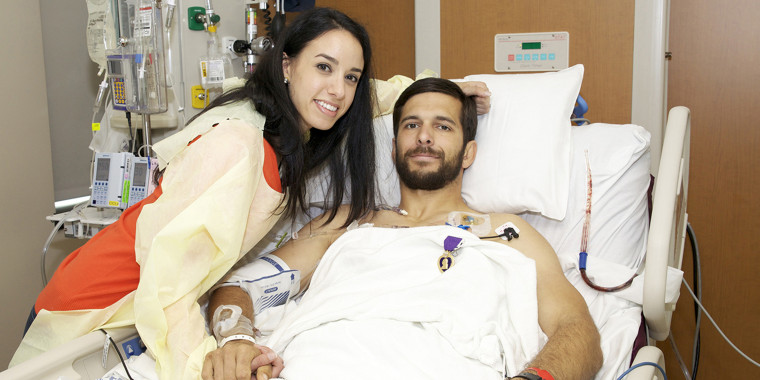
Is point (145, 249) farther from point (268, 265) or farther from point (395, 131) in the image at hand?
point (395, 131)

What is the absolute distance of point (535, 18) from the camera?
2469mm

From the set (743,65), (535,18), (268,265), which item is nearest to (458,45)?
(535,18)

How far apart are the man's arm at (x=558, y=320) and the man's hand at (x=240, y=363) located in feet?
2.03

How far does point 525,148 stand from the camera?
1.93 meters

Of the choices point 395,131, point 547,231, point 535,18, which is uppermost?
point 535,18

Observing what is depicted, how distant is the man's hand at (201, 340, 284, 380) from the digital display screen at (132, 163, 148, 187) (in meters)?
1.24

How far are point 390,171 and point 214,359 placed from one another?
3.56 feet

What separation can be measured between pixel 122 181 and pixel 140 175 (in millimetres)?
79

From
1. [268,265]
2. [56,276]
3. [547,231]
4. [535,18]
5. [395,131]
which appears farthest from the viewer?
[535,18]

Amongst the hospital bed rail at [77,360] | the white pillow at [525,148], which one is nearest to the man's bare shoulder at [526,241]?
the white pillow at [525,148]

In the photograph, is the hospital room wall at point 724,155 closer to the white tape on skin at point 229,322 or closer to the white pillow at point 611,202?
the white pillow at point 611,202

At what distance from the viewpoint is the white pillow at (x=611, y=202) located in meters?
1.80

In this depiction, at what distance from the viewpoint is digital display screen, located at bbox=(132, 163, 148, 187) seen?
235 cm

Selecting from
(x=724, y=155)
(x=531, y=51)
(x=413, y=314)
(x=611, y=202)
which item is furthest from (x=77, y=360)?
(x=724, y=155)
